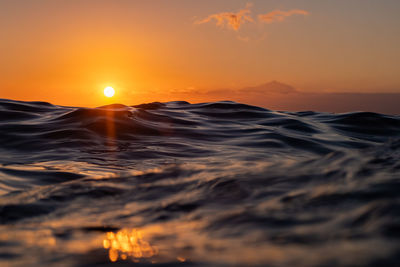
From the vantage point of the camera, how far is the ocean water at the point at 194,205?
178 centimetres

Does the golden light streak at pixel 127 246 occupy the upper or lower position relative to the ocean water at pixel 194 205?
lower

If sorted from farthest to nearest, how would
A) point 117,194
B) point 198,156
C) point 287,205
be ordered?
point 198,156 < point 117,194 < point 287,205

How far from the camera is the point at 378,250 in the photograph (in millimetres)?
1655

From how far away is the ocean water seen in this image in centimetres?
178

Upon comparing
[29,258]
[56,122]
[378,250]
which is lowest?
[29,258]

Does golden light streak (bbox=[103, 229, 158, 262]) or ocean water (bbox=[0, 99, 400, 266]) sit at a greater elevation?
ocean water (bbox=[0, 99, 400, 266])

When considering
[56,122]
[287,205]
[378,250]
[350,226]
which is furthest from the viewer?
[56,122]

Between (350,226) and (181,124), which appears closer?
(350,226)

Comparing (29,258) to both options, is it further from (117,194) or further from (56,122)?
(56,122)

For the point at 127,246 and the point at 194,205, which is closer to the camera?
the point at 127,246

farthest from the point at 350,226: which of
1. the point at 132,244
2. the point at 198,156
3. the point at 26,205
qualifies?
the point at 198,156

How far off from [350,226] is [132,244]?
1.17 m

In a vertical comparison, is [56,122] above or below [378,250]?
above

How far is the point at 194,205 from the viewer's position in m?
2.65
